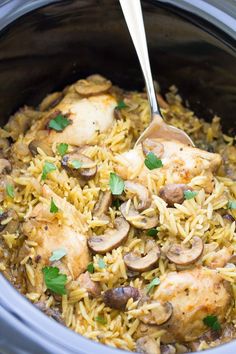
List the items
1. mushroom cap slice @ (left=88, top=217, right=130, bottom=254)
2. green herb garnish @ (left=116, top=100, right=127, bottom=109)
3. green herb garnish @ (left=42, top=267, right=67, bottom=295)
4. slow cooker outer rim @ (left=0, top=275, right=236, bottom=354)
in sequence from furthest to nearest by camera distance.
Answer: green herb garnish @ (left=116, top=100, right=127, bottom=109) < mushroom cap slice @ (left=88, top=217, right=130, bottom=254) < green herb garnish @ (left=42, top=267, right=67, bottom=295) < slow cooker outer rim @ (left=0, top=275, right=236, bottom=354)

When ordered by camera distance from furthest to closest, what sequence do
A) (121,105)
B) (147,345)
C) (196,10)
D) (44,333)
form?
(121,105)
(196,10)
(147,345)
(44,333)

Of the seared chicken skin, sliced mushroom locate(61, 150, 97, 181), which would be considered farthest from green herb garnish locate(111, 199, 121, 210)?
the seared chicken skin

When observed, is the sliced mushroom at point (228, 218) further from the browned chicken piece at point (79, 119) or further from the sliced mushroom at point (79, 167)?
the browned chicken piece at point (79, 119)

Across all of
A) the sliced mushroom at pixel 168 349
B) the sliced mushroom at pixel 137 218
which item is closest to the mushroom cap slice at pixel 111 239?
the sliced mushroom at pixel 137 218

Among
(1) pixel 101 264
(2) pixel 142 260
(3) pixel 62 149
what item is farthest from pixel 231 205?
(3) pixel 62 149

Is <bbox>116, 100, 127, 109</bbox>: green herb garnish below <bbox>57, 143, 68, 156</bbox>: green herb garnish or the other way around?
below

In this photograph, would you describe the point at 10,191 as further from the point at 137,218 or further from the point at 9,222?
the point at 137,218

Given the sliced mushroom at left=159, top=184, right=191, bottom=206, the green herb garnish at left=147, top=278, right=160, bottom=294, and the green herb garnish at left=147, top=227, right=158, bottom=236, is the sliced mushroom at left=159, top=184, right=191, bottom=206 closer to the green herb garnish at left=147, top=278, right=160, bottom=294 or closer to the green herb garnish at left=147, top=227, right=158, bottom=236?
the green herb garnish at left=147, top=227, right=158, bottom=236
